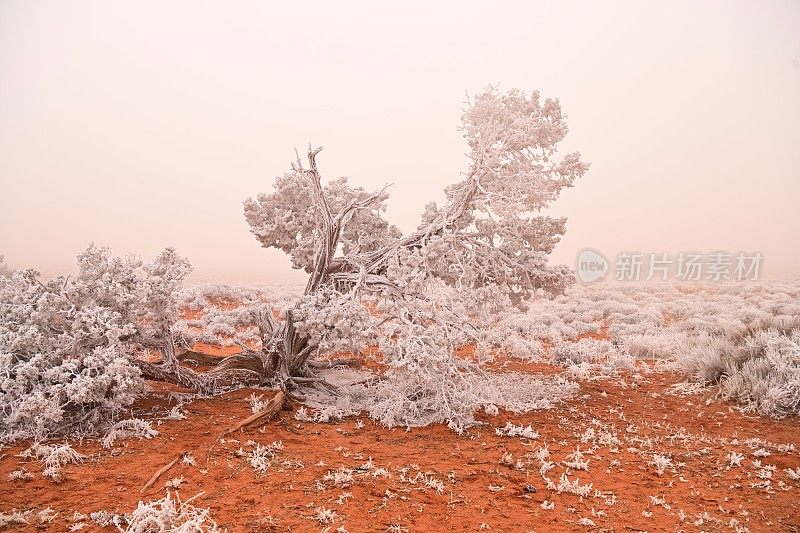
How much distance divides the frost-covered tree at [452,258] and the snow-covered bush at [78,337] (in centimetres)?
215

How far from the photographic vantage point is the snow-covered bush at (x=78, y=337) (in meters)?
6.87

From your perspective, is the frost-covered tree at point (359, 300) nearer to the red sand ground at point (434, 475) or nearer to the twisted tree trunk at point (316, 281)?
the twisted tree trunk at point (316, 281)

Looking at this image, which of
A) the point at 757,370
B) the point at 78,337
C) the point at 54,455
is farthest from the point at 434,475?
the point at 757,370

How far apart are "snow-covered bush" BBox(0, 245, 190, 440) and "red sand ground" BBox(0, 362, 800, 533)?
595mm

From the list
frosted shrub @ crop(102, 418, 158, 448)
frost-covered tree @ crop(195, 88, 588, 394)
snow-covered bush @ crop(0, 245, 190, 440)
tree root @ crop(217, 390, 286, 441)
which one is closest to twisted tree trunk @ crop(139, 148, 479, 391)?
frost-covered tree @ crop(195, 88, 588, 394)

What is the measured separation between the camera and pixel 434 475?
612cm

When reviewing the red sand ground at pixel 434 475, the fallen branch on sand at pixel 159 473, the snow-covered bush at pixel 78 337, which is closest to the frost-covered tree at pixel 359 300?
the snow-covered bush at pixel 78 337

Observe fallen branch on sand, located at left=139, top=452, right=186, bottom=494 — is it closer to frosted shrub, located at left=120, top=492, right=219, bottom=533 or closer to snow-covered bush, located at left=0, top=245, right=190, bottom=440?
frosted shrub, located at left=120, top=492, right=219, bottom=533

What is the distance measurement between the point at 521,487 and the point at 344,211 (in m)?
5.61

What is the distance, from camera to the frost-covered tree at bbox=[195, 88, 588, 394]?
8414 millimetres

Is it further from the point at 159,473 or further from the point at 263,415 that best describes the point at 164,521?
the point at 263,415

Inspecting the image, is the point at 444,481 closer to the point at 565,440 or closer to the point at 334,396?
the point at 565,440

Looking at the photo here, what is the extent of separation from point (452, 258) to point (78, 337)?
5847 mm

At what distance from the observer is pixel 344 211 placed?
32.0 ft
